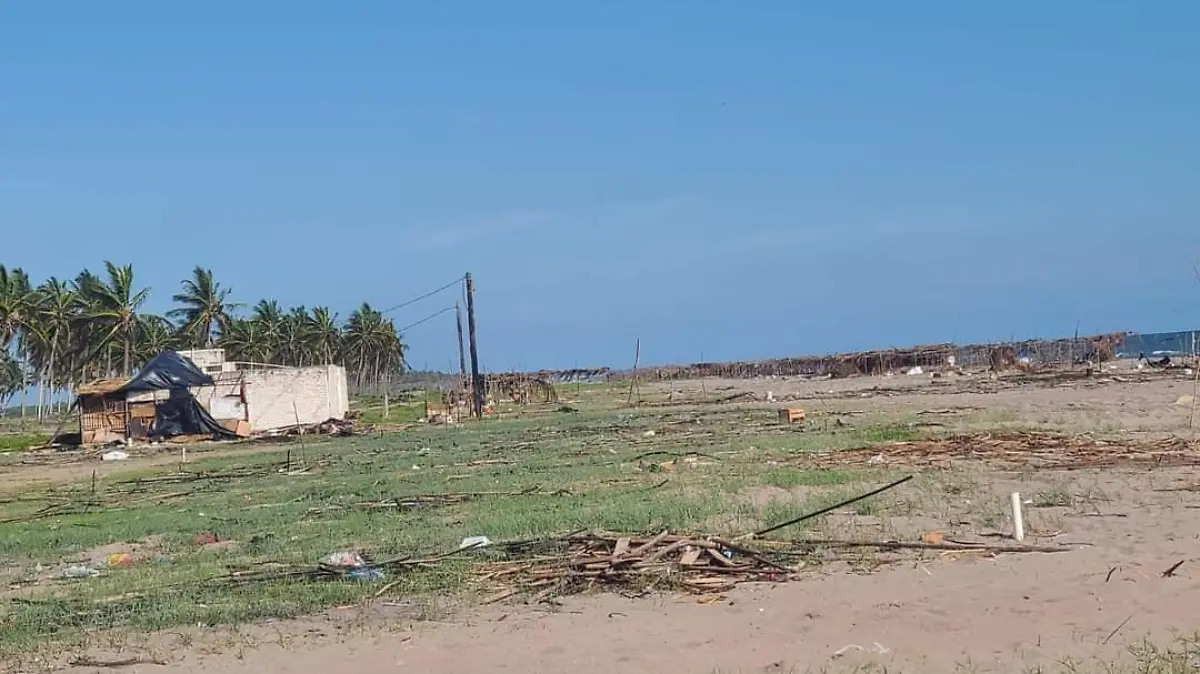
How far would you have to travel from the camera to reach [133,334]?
6262 cm

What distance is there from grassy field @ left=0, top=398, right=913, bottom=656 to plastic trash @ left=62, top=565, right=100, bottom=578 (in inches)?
5.8

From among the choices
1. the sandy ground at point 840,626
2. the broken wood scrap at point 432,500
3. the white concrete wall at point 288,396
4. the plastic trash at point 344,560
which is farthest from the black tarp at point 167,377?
the sandy ground at point 840,626

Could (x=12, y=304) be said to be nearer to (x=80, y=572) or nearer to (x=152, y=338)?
(x=152, y=338)

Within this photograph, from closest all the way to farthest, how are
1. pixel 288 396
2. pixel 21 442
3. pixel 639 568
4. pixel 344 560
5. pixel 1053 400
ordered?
pixel 639 568 < pixel 344 560 < pixel 1053 400 < pixel 21 442 < pixel 288 396

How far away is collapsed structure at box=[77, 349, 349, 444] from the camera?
130 feet

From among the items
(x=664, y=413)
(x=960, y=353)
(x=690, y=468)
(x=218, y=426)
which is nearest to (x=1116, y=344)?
(x=960, y=353)

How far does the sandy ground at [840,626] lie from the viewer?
22.0ft

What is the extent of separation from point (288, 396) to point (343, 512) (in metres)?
29.0

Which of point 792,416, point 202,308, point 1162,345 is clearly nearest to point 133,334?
point 202,308

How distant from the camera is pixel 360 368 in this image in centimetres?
8644

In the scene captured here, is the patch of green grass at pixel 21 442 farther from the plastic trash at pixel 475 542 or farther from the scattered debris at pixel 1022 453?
the plastic trash at pixel 475 542

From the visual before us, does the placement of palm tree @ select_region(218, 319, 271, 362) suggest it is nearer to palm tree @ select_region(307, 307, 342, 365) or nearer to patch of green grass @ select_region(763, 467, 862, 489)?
palm tree @ select_region(307, 307, 342, 365)

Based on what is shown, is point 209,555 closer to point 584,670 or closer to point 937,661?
point 584,670

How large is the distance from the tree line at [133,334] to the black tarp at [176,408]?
12976 millimetres
